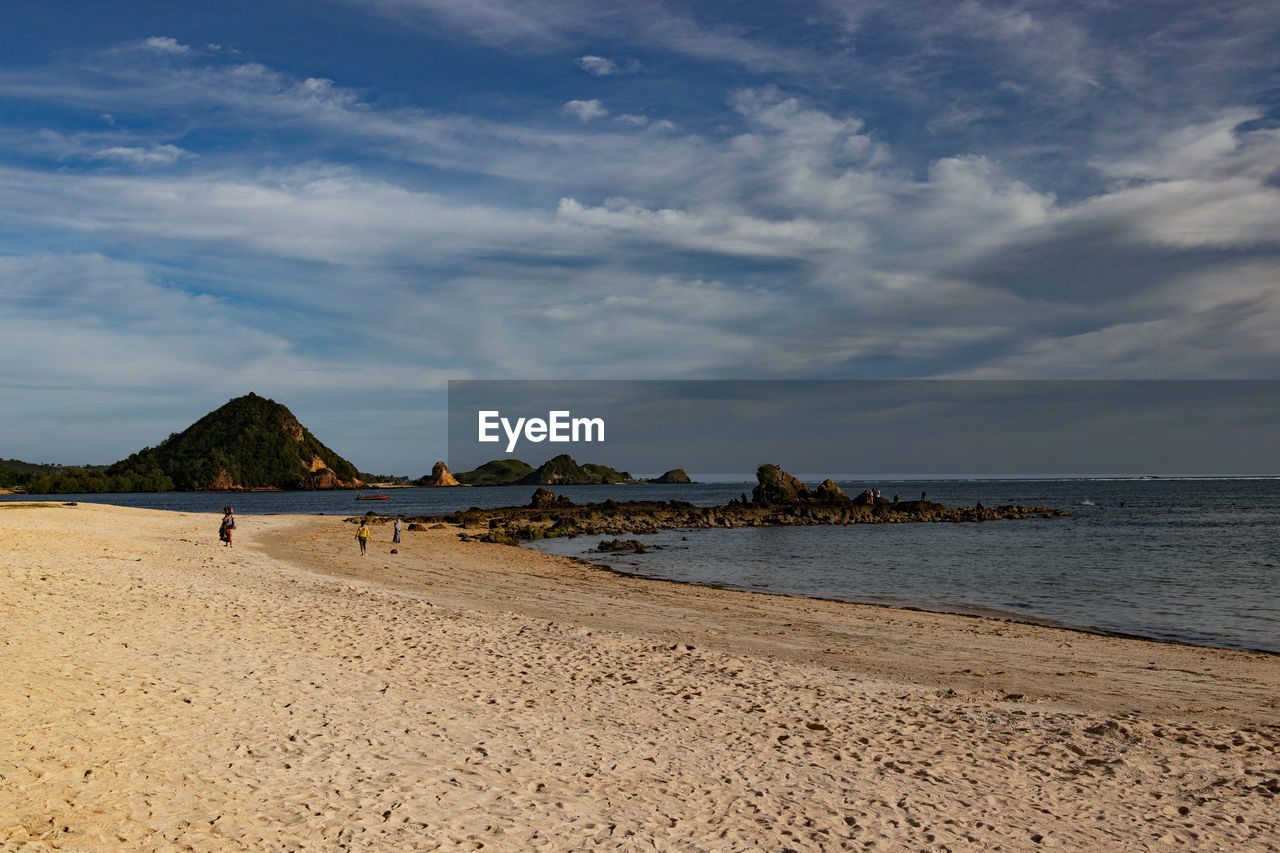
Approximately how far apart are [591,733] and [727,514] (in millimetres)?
57478

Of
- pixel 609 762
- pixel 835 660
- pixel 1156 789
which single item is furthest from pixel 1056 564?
pixel 609 762

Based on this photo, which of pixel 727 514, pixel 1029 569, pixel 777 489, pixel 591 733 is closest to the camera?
pixel 591 733

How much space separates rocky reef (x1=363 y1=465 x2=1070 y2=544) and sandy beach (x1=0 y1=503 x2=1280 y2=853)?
34.8m

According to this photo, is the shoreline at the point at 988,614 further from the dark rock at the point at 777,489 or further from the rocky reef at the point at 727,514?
the dark rock at the point at 777,489

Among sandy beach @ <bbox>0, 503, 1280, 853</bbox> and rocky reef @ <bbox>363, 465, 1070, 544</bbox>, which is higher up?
sandy beach @ <bbox>0, 503, 1280, 853</bbox>

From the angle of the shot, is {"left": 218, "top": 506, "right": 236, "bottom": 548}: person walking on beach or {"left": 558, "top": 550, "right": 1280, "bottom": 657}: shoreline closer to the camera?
{"left": 558, "top": 550, "right": 1280, "bottom": 657}: shoreline

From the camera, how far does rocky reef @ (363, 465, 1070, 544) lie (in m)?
55.5

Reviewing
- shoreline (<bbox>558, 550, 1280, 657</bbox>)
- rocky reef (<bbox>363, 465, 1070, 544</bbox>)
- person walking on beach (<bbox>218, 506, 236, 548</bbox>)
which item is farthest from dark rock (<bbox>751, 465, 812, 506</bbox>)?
person walking on beach (<bbox>218, 506, 236, 548</bbox>)

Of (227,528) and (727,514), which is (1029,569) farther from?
(227,528)

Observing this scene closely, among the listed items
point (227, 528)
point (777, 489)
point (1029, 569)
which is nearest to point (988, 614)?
point (1029, 569)

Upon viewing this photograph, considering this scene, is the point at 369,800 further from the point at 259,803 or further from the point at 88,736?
the point at 88,736

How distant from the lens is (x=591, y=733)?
9.30m

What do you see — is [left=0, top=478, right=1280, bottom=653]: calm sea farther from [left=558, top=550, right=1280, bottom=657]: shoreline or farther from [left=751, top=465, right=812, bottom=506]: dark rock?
[left=751, top=465, right=812, bottom=506]: dark rock

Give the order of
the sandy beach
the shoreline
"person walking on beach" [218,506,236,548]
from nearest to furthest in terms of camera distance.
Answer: the sandy beach < the shoreline < "person walking on beach" [218,506,236,548]
